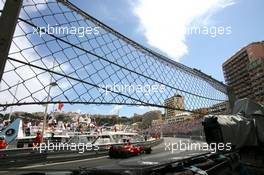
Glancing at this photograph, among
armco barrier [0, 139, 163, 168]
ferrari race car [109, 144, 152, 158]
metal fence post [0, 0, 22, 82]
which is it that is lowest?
ferrari race car [109, 144, 152, 158]

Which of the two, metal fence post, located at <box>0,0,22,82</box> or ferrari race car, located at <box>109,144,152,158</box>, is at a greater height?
metal fence post, located at <box>0,0,22,82</box>

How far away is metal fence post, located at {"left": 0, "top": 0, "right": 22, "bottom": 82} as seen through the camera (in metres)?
1.97

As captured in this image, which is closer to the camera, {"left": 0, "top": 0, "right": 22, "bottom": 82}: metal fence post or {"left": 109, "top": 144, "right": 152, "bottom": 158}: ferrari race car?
{"left": 0, "top": 0, "right": 22, "bottom": 82}: metal fence post

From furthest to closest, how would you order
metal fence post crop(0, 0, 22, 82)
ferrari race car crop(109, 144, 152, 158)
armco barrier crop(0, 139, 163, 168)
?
ferrari race car crop(109, 144, 152, 158) → armco barrier crop(0, 139, 163, 168) → metal fence post crop(0, 0, 22, 82)

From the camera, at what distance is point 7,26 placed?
205cm

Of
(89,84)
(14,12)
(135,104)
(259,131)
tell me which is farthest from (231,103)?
(14,12)

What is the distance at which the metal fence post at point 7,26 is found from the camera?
1.97m

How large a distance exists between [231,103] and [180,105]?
3.17 m

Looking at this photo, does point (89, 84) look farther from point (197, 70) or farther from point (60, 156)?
point (60, 156)

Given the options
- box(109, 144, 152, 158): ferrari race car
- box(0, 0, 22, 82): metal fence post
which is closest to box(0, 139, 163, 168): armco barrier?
box(109, 144, 152, 158): ferrari race car

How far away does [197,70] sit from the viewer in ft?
25.4

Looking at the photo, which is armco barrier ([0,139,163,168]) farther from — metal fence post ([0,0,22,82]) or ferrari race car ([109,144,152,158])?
metal fence post ([0,0,22,82])

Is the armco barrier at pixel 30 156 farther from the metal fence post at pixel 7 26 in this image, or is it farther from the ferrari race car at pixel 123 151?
the metal fence post at pixel 7 26

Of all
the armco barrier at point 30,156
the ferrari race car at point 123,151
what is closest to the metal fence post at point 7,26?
the armco barrier at point 30,156
